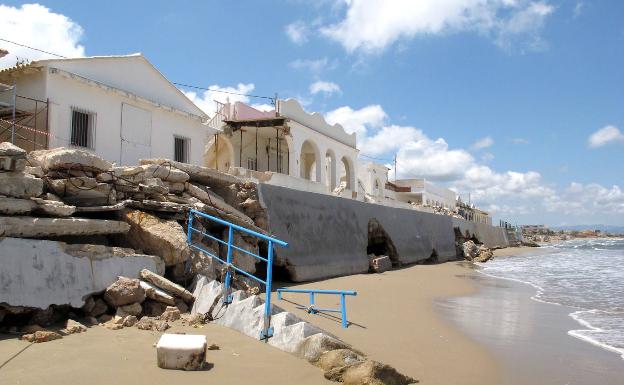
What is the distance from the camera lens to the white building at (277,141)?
2214 cm

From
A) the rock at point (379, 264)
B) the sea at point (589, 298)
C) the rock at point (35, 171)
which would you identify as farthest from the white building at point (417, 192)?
the rock at point (35, 171)

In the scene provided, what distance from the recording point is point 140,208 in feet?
25.3

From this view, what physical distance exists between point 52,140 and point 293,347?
10541 mm

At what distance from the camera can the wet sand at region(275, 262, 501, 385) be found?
18.2ft

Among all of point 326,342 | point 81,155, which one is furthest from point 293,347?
point 81,155

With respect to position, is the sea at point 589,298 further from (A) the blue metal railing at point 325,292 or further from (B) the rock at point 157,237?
(B) the rock at point 157,237

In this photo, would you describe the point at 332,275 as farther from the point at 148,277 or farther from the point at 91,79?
the point at 91,79

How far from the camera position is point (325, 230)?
13258 mm

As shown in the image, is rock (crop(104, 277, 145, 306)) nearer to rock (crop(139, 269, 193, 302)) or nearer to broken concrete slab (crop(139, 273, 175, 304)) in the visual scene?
broken concrete slab (crop(139, 273, 175, 304))

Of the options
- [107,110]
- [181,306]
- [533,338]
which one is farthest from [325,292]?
[107,110]

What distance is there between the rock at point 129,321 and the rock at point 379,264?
10342mm

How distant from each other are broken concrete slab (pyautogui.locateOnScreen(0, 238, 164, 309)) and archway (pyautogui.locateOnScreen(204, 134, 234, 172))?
17196mm

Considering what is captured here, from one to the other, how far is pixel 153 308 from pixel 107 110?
33.7 ft

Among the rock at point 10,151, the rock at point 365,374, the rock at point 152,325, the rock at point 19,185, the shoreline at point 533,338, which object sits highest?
the rock at point 10,151
